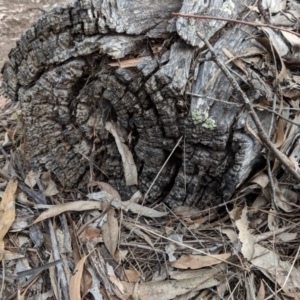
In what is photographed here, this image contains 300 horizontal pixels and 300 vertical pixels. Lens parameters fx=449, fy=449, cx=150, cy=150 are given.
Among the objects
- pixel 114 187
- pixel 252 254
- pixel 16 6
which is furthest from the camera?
pixel 16 6

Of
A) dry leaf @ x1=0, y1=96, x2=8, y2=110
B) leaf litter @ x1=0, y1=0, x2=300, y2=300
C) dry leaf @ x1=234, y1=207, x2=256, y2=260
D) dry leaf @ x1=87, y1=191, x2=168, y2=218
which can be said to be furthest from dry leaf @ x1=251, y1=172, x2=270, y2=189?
dry leaf @ x1=0, y1=96, x2=8, y2=110

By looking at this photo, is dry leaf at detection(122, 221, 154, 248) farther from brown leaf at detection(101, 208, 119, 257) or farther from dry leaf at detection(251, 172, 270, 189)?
dry leaf at detection(251, 172, 270, 189)

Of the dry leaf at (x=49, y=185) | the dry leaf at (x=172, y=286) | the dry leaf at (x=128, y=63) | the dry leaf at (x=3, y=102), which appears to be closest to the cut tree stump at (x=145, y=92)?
the dry leaf at (x=128, y=63)

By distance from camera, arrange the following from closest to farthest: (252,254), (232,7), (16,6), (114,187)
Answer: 1. (252,254)
2. (232,7)
3. (114,187)
4. (16,6)

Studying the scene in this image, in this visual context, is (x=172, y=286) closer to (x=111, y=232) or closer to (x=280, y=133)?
(x=111, y=232)

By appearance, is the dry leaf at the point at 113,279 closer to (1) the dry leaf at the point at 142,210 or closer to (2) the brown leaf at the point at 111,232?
(2) the brown leaf at the point at 111,232

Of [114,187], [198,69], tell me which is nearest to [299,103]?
[198,69]

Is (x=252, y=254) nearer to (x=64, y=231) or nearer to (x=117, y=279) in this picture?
(x=117, y=279)
